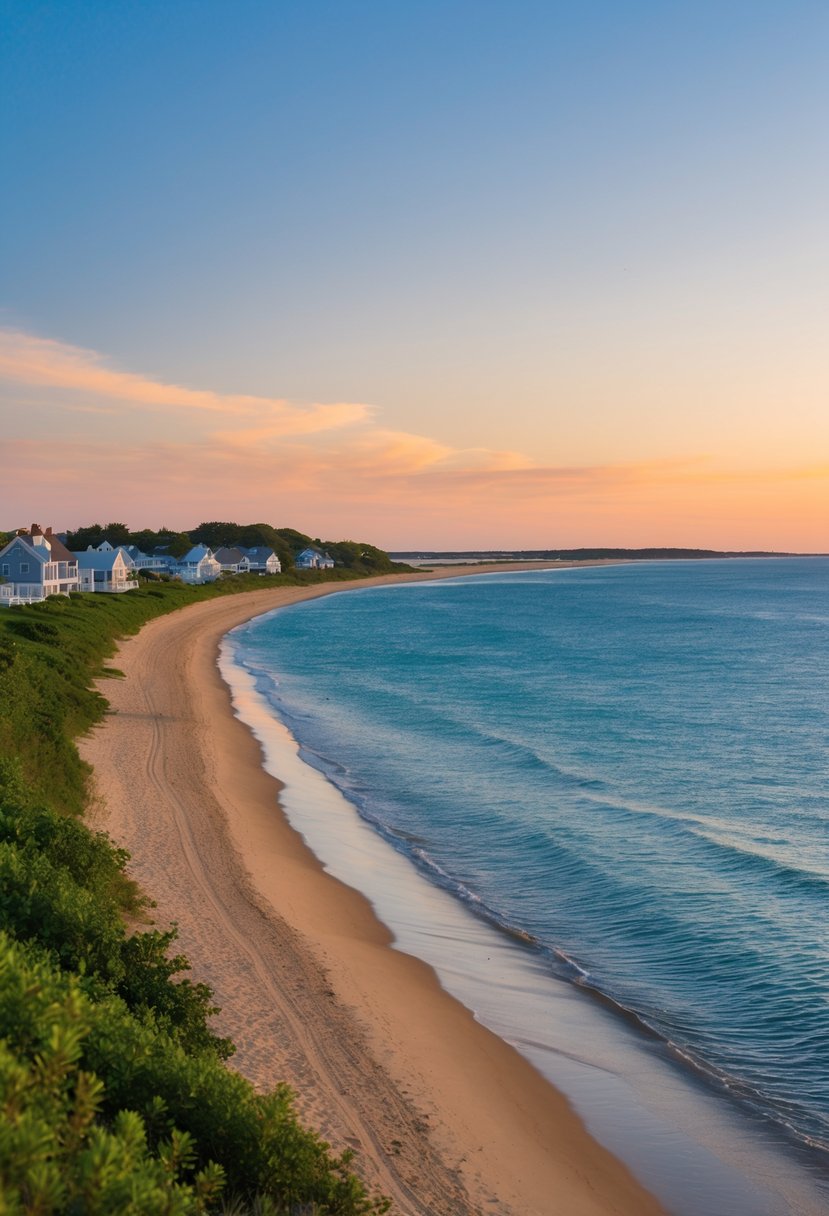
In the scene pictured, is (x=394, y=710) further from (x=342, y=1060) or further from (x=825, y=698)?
(x=342, y=1060)

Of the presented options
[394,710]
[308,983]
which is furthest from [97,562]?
[308,983]

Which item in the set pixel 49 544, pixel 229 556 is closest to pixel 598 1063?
pixel 49 544

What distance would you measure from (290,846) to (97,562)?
83468 millimetres

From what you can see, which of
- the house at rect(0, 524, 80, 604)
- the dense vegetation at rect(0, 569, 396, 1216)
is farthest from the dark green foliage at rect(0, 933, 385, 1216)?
the house at rect(0, 524, 80, 604)

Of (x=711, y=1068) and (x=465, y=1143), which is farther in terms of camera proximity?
(x=711, y=1068)

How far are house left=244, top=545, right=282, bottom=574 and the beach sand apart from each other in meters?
150

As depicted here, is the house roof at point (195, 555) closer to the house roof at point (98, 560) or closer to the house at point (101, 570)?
the house at point (101, 570)

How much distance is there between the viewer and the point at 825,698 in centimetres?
4812

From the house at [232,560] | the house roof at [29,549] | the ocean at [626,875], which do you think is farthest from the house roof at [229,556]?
the ocean at [626,875]

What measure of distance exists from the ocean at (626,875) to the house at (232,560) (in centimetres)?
10827

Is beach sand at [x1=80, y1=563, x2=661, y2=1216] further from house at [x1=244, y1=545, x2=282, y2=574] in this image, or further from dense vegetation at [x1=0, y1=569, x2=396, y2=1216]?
house at [x1=244, y1=545, x2=282, y2=574]

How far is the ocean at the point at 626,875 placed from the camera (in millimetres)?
12578

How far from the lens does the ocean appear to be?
12578 mm

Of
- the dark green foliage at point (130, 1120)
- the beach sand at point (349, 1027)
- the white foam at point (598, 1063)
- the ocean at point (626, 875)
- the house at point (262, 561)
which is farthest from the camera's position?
the house at point (262, 561)
